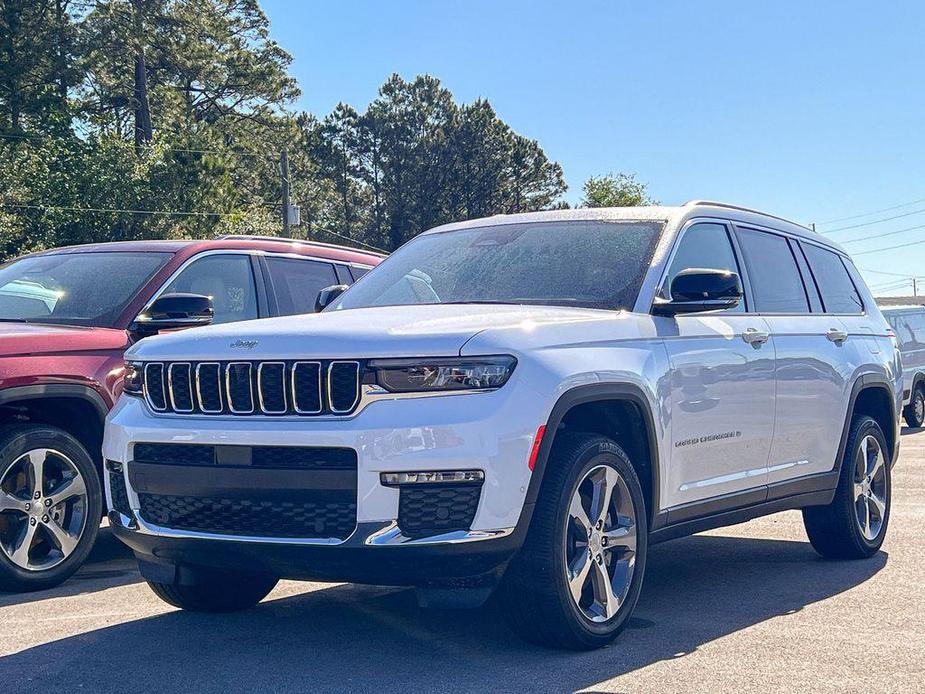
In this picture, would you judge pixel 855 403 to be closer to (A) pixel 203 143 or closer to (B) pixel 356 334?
(B) pixel 356 334

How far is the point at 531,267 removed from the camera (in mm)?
5969

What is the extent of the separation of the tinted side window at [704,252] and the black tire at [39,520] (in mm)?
3234

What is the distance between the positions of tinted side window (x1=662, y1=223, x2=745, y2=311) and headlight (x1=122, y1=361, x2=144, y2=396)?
7.80 feet

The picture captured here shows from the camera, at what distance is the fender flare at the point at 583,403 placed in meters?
4.66

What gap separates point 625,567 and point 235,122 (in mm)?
59829

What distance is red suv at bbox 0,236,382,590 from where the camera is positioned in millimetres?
6496

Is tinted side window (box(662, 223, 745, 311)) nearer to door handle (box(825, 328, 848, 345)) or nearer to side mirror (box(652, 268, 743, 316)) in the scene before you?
side mirror (box(652, 268, 743, 316))

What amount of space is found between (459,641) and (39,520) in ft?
8.39

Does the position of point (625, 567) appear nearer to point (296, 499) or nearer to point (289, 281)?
point (296, 499)

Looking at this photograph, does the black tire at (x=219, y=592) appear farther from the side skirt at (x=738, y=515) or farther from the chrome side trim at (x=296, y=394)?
the side skirt at (x=738, y=515)

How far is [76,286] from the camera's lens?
25.1 ft

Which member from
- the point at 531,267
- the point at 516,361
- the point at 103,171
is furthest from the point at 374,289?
the point at 103,171

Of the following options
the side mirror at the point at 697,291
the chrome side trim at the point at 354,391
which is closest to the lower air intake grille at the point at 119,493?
the chrome side trim at the point at 354,391

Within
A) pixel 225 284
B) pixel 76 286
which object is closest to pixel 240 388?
pixel 76 286
